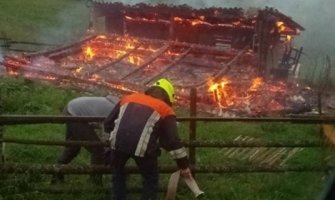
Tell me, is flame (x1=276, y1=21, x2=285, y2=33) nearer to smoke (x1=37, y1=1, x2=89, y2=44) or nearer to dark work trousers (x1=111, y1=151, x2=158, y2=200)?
smoke (x1=37, y1=1, x2=89, y2=44)

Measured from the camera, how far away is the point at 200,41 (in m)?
19.2

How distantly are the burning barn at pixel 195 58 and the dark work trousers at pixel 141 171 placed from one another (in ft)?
25.1

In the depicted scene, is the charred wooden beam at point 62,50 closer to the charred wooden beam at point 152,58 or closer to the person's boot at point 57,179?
the charred wooden beam at point 152,58

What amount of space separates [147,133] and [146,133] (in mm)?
12

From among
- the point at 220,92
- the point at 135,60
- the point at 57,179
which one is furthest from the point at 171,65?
the point at 57,179

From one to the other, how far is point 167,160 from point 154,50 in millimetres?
9388

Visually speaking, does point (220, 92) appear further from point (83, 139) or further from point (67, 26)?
point (67, 26)

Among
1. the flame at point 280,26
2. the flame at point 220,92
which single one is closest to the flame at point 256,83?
the flame at point 220,92

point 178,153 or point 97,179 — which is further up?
point 178,153

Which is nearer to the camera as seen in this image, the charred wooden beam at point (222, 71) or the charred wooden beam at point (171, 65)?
the charred wooden beam at point (222, 71)

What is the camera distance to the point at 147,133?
650 cm

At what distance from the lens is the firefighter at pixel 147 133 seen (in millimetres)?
6488

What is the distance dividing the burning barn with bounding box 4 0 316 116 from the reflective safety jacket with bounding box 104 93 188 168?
307 inches

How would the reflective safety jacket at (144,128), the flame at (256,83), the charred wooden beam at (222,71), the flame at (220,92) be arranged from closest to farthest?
the reflective safety jacket at (144,128) < the flame at (220,92) < the charred wooden beam at (222,71) < the flame at (256,83)
